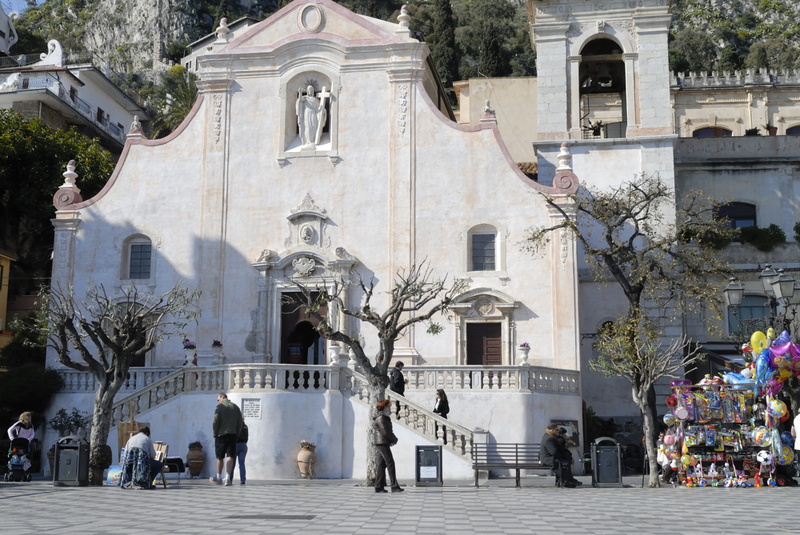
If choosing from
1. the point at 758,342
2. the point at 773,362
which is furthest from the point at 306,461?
the point at 773,362

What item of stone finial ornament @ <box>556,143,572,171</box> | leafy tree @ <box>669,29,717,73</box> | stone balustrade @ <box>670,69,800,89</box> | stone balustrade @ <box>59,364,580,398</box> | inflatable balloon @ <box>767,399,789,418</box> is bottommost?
inflatable balloon @ <box>767,399,789,418</box>

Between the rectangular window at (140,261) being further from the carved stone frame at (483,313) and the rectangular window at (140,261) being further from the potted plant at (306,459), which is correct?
the potted plant at (306,459)

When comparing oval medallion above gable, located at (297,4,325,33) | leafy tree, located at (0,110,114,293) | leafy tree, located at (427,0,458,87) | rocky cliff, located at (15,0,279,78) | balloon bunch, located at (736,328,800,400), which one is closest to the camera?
balloon bunch, located at (736,328,800,400)

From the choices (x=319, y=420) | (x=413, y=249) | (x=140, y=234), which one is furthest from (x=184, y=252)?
(x=319, y=420)

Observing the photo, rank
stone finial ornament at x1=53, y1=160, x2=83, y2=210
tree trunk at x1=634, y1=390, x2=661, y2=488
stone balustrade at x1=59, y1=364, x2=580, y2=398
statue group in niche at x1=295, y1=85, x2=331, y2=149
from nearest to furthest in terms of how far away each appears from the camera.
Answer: tree trunk at x1=634, y1=390, x2=661, y2=488, stone balustrade at x1=59, y1=364, x2=580, y2=398, statue group in niche at x1=295, y1=85, x2=331, y2=149, stone finial ornament at x1=53, y1=160, x2=83, y2=210

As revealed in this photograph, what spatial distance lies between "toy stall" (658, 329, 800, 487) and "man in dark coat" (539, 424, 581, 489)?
8.20ft

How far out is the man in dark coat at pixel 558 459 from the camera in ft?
71.0

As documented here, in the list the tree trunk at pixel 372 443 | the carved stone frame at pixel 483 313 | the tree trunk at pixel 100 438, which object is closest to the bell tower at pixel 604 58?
the carved stone frame at pixel 483 313

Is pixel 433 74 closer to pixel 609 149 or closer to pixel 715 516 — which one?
pixel 609 149

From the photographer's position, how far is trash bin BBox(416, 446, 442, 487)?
70.6ft

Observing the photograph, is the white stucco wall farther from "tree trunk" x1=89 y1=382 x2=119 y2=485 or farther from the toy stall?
the toy stall

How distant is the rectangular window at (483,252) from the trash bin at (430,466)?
447 inches

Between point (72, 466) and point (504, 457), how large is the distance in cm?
992

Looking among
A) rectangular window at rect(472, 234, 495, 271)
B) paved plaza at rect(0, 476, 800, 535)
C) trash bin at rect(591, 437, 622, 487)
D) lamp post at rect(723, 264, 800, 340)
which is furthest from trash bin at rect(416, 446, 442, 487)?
rectangular window at rect(472, 234, 495, 271)
